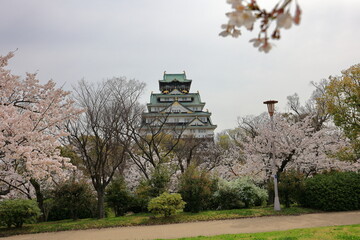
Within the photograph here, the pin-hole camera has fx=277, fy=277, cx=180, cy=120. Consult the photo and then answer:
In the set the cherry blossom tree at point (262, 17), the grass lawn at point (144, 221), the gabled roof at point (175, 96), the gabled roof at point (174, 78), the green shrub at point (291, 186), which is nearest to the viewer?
the cherry blossom tree at point (262, 17)

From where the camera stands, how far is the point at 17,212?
12.1 m

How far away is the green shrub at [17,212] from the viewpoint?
12.0 m

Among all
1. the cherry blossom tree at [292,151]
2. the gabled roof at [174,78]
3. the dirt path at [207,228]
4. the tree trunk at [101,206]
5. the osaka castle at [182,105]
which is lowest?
the dirt path at [207,228]

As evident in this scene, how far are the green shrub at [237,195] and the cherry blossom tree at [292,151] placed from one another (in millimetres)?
1557

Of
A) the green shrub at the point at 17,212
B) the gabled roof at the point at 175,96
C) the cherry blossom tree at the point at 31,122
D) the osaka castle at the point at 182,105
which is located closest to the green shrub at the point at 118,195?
the green shrub at the point at 17,212

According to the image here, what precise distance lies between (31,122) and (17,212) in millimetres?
5236

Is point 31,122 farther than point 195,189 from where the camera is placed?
No

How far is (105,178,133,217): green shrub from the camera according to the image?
16.1 m

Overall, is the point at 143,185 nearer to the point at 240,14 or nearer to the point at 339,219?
the point at 339,219

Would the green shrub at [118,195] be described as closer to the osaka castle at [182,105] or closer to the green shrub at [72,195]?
the green shrub at [72,195]

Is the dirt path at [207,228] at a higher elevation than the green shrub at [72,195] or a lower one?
lower

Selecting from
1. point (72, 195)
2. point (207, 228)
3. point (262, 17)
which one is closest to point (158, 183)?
point (72, 195)

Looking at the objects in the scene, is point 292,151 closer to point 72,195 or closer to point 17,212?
point 72,195

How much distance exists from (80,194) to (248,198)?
927 cm
